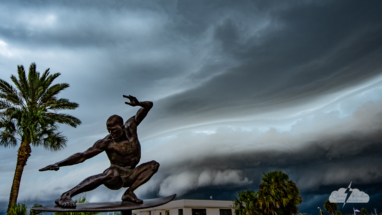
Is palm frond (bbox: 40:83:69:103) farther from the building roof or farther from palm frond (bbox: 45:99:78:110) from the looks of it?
the building roof

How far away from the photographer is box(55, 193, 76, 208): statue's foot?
495 cm

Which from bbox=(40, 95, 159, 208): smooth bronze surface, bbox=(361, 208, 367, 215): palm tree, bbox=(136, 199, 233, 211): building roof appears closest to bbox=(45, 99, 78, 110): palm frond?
bbox=(40, 95, 159, 208): smooth bronze surface

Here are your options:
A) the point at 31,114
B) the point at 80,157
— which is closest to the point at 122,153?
the point at 80,157

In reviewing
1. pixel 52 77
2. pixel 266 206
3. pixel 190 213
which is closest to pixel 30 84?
pixel 52 77

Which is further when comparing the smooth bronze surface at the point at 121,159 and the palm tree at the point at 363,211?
the palm tree at the point at 363,211

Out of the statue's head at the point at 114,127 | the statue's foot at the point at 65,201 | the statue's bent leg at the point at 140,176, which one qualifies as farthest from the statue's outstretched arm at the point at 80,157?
the statue's bent leg at the point at 140,176

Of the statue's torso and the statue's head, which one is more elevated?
the statue's head

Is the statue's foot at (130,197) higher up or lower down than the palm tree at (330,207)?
higher up

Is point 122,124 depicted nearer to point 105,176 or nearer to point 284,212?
point 105,176

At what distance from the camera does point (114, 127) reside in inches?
226

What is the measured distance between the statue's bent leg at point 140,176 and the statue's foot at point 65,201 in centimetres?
102

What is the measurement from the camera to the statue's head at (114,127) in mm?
5738

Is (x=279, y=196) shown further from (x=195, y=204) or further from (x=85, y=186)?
(x=85, y=186)

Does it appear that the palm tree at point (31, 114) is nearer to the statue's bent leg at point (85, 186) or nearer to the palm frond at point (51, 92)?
the palm frond at point (51, 92)
